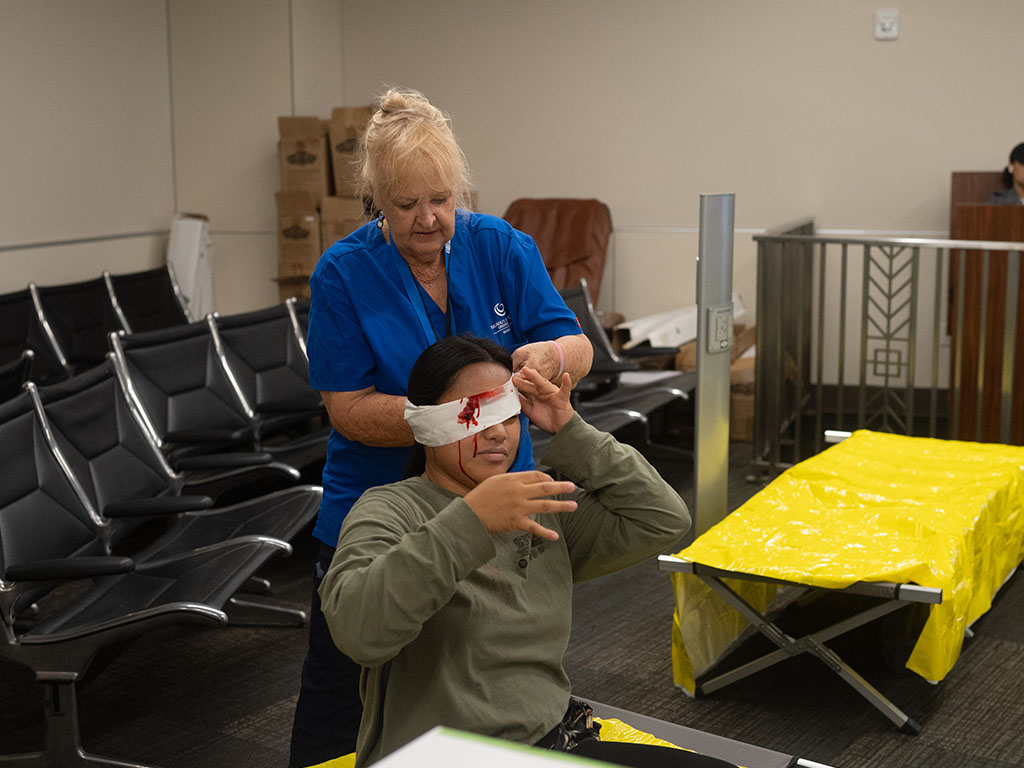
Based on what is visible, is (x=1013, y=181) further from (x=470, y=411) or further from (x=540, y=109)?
(x=470, y=411)

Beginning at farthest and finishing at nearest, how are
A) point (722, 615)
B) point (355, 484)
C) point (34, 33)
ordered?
point (34, 33), point (722, 615), point (355, 484)

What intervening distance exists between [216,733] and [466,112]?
18.2 feet

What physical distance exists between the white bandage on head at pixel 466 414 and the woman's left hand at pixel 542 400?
0.9 inches

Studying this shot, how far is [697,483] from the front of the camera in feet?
10.5

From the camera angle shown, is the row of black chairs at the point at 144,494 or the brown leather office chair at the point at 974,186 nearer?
the row of black chairs at the point at 144,494

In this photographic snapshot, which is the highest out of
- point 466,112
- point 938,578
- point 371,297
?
point 466,112

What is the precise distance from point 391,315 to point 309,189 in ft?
18.4

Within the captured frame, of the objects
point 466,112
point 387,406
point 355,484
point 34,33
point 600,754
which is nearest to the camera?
point 600,754

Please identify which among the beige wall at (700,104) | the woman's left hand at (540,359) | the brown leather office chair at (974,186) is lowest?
the woman's left hand at (540,359)

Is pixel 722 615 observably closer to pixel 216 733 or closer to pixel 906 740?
pixel 906 740

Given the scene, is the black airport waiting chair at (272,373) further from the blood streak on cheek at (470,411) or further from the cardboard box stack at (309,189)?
the blood streak on cheek at (470,411)

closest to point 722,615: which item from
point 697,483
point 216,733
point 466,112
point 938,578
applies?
point 697,483

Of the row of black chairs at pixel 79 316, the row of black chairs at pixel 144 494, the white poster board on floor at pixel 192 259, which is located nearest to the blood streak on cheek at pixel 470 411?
the row of black chairs at pixel 144 494

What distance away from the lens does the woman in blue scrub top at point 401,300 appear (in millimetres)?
1913
